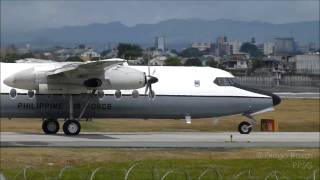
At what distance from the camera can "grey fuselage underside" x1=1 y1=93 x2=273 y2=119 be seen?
3419cm

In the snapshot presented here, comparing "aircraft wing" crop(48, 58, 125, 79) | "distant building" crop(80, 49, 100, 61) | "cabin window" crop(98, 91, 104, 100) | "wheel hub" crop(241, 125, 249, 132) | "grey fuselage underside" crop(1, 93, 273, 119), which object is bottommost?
"wheel hub" crop(241, 125, 249, 132)

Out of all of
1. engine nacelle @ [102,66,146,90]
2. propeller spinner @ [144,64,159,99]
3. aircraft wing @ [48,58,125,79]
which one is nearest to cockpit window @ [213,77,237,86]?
propeller spinner @ [144,64,159,99]

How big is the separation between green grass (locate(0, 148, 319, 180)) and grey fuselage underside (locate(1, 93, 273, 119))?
21.7 feet

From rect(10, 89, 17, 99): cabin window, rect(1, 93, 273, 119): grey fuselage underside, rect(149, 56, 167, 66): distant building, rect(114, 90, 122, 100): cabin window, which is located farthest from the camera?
rect(149, 56, 167, 66): distant building

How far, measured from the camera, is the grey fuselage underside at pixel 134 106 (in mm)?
34188

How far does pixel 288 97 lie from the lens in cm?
7594

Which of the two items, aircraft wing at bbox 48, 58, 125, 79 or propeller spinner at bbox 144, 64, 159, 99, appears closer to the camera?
aircraft wing at bbox 48, 58, 125, 79

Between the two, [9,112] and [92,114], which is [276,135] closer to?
[92,114]

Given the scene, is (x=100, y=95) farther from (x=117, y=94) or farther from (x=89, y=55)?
(x=89, y=55)

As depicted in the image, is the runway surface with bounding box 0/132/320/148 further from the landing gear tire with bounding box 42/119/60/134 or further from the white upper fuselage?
the white upper fuselage

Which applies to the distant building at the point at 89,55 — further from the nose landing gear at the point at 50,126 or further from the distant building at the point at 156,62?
the nose landing gear at the point at 50,126

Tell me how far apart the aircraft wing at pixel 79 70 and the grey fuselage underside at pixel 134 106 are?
1.48 meters

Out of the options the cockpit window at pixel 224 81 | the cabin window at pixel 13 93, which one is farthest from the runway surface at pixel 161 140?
the cockpit window at pixel 224 81

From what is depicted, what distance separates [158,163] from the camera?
938 inches
